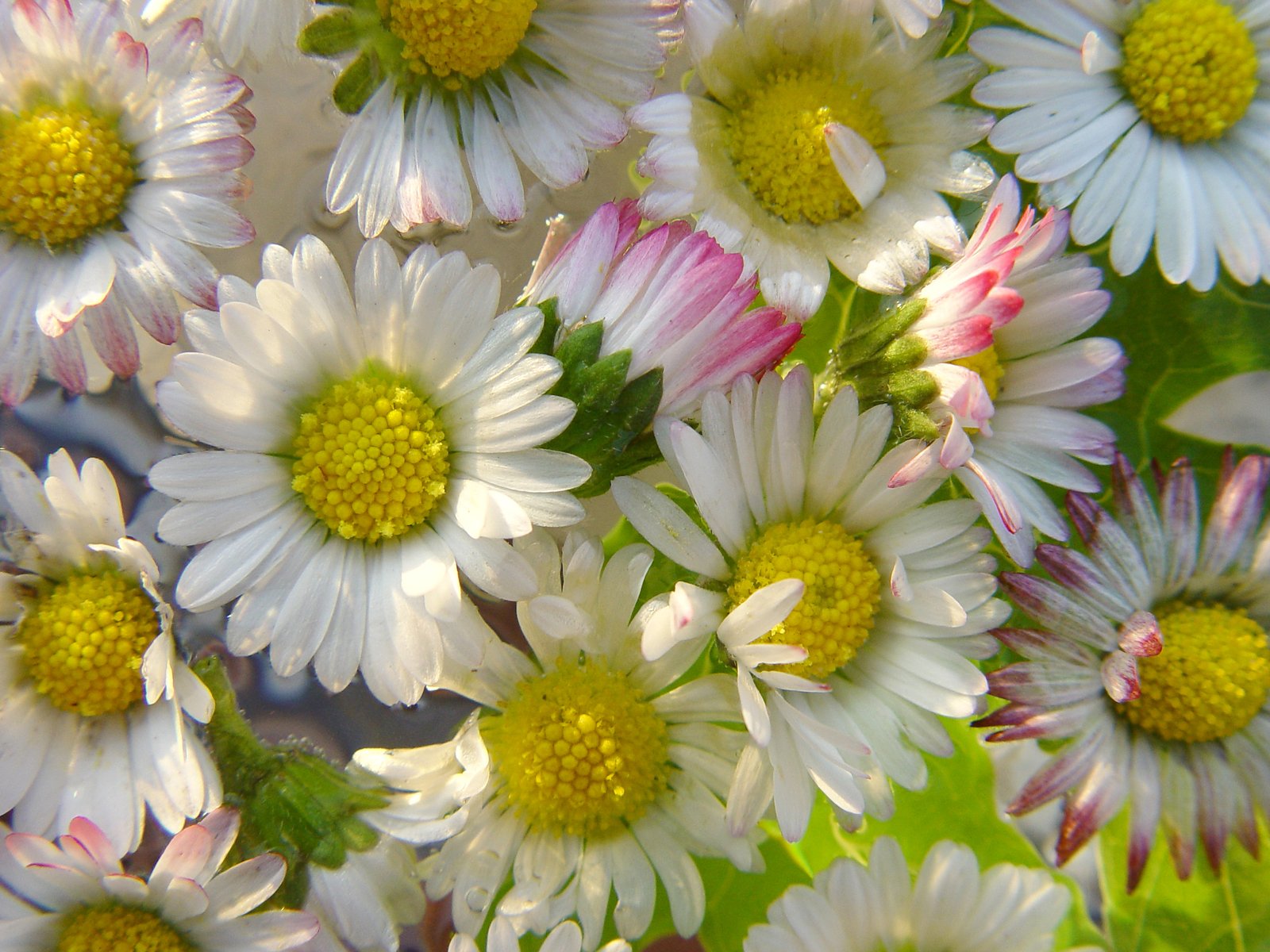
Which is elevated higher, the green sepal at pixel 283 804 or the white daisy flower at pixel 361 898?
the green sepal at pixel 283 804

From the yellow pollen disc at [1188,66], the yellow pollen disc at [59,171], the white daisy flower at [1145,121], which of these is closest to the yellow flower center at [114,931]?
the yellow pollen disc at [59,171]

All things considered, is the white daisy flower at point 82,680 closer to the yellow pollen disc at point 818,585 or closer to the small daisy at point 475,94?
the small daisy at point 475,94

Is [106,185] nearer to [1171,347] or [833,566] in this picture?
[833,566]

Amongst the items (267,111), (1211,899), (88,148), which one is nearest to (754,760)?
A: (1211,899)

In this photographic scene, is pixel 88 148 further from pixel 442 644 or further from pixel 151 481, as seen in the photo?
pixel 442 644

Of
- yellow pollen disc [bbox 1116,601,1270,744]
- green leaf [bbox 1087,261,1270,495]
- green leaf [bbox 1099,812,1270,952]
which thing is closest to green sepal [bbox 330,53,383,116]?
green leaf [bbox 1087,261,1270,495]
